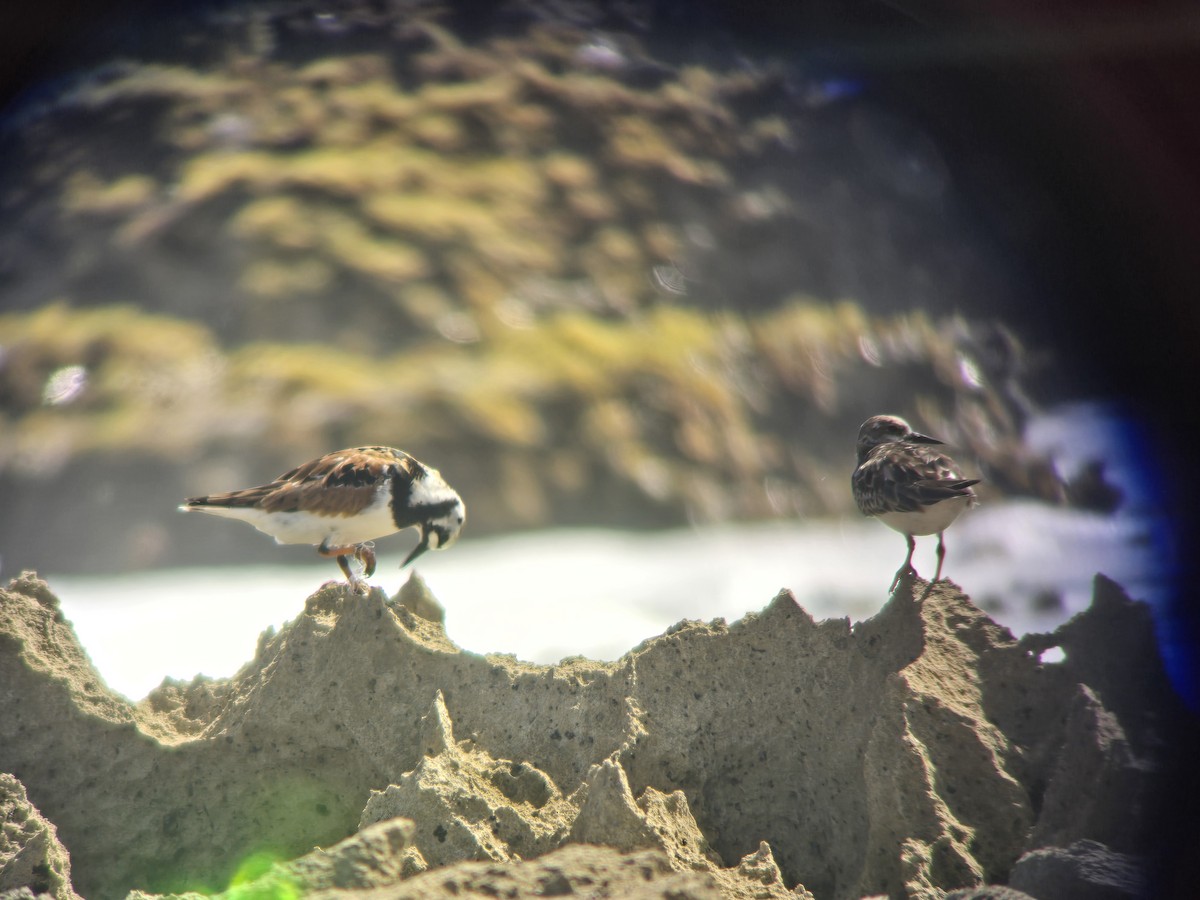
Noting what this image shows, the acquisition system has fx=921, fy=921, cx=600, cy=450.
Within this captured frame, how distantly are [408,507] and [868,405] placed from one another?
0.98 meters

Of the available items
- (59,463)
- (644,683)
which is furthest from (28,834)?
(644,683)

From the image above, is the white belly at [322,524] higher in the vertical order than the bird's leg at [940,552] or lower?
lower

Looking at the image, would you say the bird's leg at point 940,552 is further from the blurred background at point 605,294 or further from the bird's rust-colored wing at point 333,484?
the bird's rust-colored wing at point 333,484

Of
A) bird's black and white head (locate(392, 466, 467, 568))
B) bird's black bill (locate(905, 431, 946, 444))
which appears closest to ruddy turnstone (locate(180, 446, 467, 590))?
bird's black and white head (locate(392, 466, 467, 568))

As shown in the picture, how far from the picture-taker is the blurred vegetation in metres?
1.72

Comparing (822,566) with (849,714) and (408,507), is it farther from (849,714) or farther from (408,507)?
(408,507)

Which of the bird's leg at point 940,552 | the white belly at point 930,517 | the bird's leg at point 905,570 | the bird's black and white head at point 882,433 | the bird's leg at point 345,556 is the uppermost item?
the bird's black and white head at point 882,433

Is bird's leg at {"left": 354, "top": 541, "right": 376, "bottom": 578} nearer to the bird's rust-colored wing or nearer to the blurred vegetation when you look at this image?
the bird's rust-colored wing

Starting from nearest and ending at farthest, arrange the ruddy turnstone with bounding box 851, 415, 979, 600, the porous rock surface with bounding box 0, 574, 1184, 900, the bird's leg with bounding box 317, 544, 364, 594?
1. the porous rock surface with bounding box 0, 574, 1184, 900
2. the ruddy turnstone with bounding box 851, 415, 979, 600
3. the bird's leg with bounding box 317, 544, 364, 594

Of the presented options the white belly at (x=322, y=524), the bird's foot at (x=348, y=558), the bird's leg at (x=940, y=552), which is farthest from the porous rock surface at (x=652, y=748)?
the white belly at (x=322, y=524)

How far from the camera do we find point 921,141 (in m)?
1.96

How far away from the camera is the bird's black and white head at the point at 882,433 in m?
1.82

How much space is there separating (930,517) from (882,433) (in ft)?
0.64

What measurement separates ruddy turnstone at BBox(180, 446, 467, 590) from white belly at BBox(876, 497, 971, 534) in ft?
2.87
